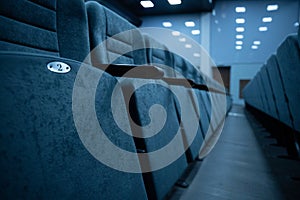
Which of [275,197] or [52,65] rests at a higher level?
[52,65]

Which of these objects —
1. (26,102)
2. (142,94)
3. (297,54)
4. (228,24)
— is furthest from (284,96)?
(228,24)

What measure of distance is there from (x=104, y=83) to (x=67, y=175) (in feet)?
0.51

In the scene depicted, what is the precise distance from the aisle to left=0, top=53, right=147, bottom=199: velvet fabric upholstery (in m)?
0.49

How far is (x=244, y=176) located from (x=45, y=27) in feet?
2.92

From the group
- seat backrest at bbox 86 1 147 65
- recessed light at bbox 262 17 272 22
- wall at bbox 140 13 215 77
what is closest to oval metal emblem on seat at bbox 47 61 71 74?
seat backrest at bbox 86 1 147 65

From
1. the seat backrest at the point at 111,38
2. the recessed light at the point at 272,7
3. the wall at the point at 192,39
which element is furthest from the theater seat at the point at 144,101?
the recessed light at the point at 272,7

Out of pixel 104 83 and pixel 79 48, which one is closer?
pixel 104 83

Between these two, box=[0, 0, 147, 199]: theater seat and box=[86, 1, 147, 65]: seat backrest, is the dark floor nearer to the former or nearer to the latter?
box=[0, 0, 147, 199]: theater seat

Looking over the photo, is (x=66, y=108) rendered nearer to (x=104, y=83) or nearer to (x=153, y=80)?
→ (x=104, y=83)

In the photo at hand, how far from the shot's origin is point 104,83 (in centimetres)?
37

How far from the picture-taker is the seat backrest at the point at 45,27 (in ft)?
1.71

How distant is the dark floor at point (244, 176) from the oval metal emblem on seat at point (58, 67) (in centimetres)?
55

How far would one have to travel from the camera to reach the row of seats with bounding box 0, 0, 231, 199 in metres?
0.24

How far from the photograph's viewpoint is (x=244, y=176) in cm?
92
